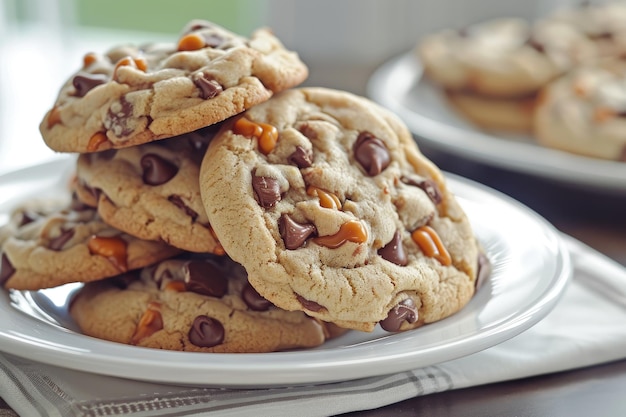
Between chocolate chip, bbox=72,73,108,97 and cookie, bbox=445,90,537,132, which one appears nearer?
chocolate chip, bbox=72,73,108,97

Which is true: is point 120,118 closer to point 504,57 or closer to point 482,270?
point 482,270

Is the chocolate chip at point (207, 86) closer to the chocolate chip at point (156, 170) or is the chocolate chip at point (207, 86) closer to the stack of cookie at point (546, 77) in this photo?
the chocolate chip at point (156, 170)

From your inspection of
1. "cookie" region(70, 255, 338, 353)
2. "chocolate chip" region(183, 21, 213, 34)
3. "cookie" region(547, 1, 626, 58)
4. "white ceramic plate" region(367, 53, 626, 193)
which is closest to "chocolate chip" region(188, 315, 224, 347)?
"cookie" region(70, 255, 338, 353)

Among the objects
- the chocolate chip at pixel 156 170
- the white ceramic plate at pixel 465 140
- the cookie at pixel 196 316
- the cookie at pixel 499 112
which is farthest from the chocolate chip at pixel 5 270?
the cookie at pixel 499 112

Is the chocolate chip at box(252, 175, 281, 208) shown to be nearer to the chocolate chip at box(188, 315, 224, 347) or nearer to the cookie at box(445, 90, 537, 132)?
the chocolate chip at box(188, 315, 224, 347)

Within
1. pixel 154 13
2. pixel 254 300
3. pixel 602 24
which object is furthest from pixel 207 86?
pixel 154 13

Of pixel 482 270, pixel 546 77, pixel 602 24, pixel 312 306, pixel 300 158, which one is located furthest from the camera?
pixel 602 24
